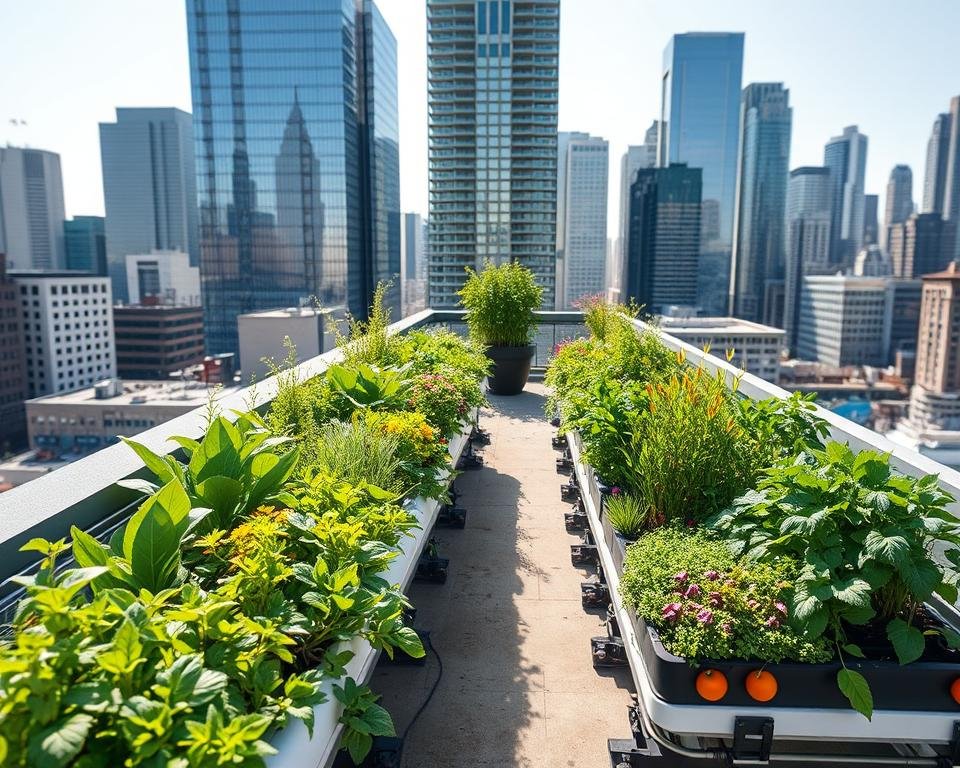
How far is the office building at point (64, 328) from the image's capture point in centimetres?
6350

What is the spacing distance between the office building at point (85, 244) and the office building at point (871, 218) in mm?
187605

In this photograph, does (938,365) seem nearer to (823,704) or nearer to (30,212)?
(823,704)

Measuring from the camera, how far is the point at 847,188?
573 feet

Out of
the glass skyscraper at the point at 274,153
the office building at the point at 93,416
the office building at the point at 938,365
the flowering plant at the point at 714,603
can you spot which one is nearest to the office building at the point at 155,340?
the glass skyscraper at the point at 274,153

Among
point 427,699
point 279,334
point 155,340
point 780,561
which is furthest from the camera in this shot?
point 155,340

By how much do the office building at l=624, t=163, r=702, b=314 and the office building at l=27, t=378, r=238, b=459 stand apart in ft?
293

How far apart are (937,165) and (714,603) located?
190m

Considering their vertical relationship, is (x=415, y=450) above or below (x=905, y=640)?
above

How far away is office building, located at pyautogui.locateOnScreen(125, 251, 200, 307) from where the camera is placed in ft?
395

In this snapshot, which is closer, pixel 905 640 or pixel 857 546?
pixel 905 640

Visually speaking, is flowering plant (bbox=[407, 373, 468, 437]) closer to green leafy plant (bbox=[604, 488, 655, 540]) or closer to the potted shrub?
green leafy plant (bbox=[604, 488, 655, 540])

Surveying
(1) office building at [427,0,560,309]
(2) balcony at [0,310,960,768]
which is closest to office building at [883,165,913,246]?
(1) office building at [427,0,560,309]

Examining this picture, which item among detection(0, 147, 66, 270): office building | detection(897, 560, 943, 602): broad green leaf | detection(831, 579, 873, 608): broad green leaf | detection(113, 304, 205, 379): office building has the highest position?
detection(0, 147, 66, 270): office building

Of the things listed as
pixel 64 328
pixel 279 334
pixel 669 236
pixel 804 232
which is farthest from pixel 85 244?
pixel 804 232
